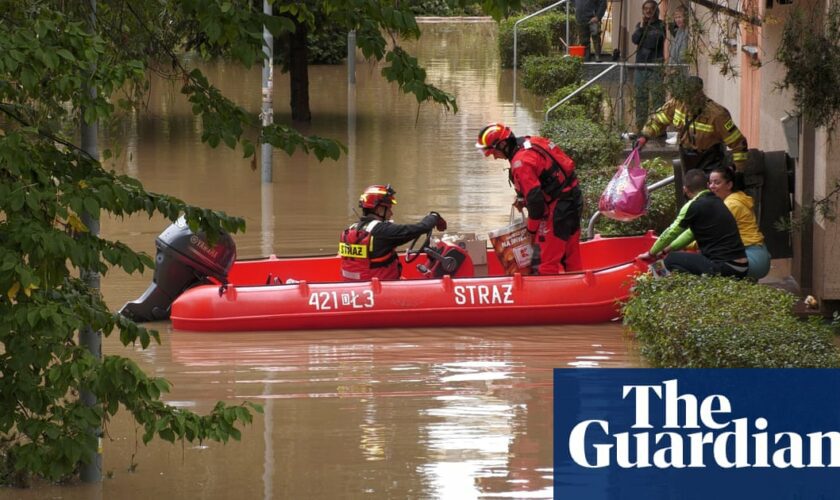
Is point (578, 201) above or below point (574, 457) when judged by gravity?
above

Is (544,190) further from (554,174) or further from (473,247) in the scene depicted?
(473,247)

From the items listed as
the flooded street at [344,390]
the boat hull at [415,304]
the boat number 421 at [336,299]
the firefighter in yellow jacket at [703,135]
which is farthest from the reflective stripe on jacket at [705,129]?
the boat number 421 at [336,299]

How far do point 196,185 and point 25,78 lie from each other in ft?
46.9

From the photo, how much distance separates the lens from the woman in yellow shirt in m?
11.7

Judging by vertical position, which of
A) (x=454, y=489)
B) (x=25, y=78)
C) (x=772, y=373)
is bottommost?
(x=454, y=489)

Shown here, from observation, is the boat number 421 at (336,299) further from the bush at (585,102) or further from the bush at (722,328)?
the bush at (585,102)

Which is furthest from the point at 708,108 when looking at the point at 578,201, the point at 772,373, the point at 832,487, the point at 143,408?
the point at 143,408

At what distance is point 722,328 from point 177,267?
5295 millimetres

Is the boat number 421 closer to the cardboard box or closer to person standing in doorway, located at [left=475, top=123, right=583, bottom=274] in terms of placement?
the cardboard box

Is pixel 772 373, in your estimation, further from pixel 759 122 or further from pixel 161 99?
pixel 161 99

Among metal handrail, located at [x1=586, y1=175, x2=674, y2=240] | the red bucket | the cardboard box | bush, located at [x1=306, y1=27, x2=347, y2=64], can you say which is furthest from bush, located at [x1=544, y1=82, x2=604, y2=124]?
bush, located at [x1=306, y1=27, x2=347, y2=64]

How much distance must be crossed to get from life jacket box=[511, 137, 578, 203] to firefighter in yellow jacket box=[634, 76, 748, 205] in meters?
0.80

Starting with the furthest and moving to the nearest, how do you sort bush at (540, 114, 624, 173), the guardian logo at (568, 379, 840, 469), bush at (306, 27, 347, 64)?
bush at (306, 27, 347, 64) < bush at (540, 114, 624, 173) < the guardian logo at (568, 379, 840, 469)

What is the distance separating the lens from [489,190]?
19297 millimetres
